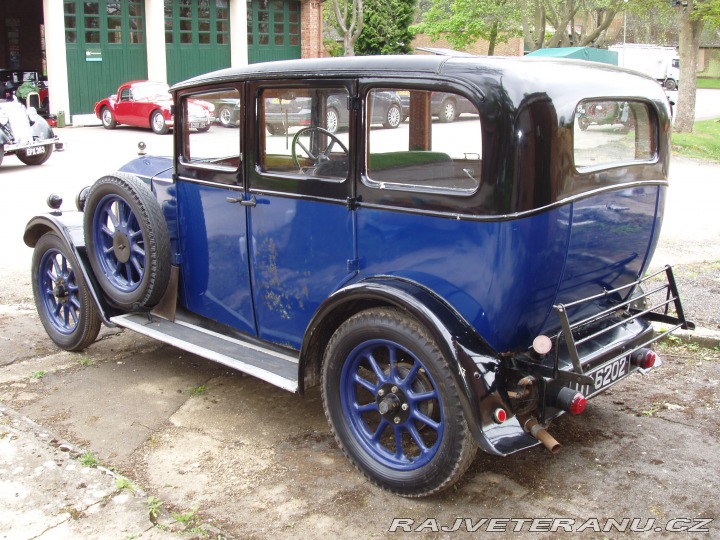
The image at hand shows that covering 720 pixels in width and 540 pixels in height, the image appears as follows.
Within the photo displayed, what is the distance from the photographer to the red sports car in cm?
2069

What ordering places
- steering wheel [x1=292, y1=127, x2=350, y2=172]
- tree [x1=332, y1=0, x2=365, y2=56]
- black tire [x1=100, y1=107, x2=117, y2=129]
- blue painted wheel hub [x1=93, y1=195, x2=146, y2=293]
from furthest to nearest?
tree [x1=332, y1=0, x2=365, y2=56]
black tire [x1=100, y1=107, x2=117, y2=129]
blue painted wheel hub [x1=93, y1=195, x2=146, y2=293]
steering wheel [x1=292, y1=127, x2=350, y2=172]

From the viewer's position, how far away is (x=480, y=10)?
94.5ft

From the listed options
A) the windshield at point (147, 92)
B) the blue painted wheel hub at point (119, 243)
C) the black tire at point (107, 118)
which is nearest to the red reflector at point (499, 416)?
the blue painted wheel hub at point (119, 243)

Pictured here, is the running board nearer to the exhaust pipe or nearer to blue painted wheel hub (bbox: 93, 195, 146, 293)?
blue painted wheel hub (bbox: 93, 195, 146, 293)

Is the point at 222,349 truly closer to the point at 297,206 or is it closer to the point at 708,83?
the point at 297,206

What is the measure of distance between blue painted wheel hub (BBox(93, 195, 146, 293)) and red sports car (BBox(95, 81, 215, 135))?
1605 centimetres

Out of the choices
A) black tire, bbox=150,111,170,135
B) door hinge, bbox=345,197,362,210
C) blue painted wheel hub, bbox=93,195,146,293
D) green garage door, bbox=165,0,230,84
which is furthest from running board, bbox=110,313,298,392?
green garage door, bbox=165,0,230,84

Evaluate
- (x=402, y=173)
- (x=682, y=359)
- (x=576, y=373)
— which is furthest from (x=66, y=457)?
(x=682, y=359)

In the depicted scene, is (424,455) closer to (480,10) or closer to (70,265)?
(70,265)

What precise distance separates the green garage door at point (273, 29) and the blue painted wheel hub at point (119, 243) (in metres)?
23.8

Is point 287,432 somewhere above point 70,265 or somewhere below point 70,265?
below

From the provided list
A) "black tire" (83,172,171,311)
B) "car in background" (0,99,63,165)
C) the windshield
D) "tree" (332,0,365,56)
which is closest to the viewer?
"black tire" (83,172,171,311)

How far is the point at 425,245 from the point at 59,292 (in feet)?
9.81

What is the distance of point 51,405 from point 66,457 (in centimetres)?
73
